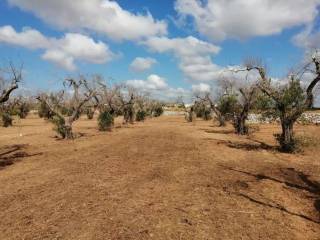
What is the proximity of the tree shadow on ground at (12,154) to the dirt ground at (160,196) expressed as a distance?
0.40ft

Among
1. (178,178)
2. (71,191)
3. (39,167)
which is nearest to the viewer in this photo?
(71,191)

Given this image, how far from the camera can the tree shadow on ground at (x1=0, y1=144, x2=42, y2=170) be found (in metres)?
20.0

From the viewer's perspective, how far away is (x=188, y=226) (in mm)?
9625

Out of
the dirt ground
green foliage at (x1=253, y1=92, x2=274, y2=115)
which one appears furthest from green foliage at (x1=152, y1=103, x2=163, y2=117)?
the dirt ground

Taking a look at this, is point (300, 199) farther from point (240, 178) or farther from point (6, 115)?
point (6, 115)

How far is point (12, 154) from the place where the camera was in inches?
904

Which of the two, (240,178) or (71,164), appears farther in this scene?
(71,164)

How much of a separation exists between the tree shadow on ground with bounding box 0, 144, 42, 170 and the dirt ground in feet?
0.40

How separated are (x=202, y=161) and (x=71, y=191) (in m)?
7.88

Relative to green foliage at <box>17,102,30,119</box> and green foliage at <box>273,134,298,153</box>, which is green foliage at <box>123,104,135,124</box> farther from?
green foliage at <box>273,134,298,153</box>

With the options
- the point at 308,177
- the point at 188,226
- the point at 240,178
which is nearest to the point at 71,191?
the point at 188,226

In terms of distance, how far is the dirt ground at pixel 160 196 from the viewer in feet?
31.1

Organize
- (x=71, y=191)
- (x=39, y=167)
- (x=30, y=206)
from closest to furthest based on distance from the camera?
(x=30, y=206) < (x=71, y=191) < (x=39, y=167)

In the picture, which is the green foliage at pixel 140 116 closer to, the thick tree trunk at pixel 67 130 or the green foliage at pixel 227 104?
the green foliage at pixel 227 104
